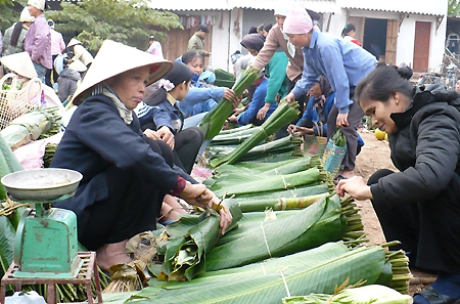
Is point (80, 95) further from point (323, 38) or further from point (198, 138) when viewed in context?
point (323, 38)

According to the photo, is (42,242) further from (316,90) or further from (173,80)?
(316,90)

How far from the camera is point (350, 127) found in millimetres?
5816

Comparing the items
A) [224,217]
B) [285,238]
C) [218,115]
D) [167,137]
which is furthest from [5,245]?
[218,115]

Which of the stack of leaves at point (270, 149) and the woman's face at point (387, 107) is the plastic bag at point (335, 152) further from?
the woman's face at point (387, 107)

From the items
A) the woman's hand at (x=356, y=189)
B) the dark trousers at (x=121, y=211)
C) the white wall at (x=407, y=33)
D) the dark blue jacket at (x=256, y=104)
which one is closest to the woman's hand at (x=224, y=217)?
the dark trousers at (x=121, y=211)

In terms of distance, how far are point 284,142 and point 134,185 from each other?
2898 millimetres

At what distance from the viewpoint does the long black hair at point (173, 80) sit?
4.72 m

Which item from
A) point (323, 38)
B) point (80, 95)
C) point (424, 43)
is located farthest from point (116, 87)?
point (424, 43)

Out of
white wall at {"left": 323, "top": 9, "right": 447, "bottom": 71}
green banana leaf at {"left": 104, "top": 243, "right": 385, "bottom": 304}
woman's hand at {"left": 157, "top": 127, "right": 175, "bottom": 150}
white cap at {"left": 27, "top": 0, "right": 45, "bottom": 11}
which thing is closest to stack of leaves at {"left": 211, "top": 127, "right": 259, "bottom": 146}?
woman's hand at {"left": 157, "top": 127, "right": 175, "bottom": 150}

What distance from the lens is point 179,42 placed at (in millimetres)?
18750

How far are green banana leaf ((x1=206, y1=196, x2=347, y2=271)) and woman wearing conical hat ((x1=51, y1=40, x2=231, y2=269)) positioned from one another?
159 millimetres

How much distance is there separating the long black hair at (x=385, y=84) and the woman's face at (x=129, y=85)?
1275mm

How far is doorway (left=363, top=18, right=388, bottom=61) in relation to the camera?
22672 mm

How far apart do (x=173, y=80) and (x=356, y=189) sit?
2323 mm
